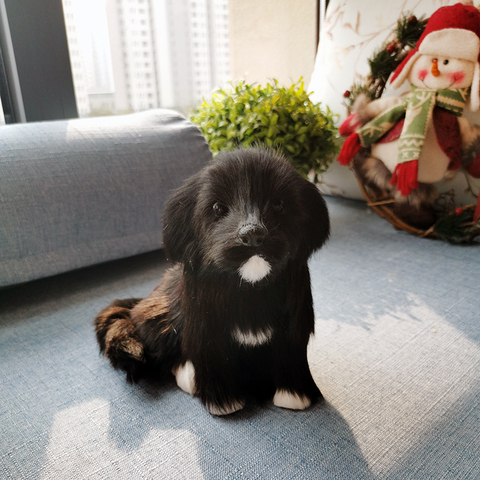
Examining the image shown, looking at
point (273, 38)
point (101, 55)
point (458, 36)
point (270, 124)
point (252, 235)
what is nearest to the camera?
point (252, 235)

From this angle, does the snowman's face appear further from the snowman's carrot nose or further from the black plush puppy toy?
the black plush puppy toy

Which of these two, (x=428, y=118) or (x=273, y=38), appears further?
(x=273, y=38)

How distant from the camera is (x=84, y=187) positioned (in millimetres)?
996

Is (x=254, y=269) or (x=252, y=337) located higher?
(x=254, y=269)

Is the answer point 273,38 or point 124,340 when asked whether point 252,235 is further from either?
point 273,38

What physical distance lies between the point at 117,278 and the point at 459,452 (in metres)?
0.84

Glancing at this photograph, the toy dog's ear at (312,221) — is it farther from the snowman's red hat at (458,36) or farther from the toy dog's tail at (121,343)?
the snowman's red hat at (458,36)

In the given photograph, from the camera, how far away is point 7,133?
977 millimetres

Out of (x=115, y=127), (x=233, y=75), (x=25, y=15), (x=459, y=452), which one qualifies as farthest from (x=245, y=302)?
(x=233, y=75)

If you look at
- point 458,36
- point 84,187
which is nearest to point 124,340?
point 84,187

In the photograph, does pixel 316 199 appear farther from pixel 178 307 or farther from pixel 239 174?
pixel 178 307

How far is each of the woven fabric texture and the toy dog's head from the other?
235 mm

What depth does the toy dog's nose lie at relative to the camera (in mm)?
456

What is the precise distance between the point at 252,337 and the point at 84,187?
0.65 meters
